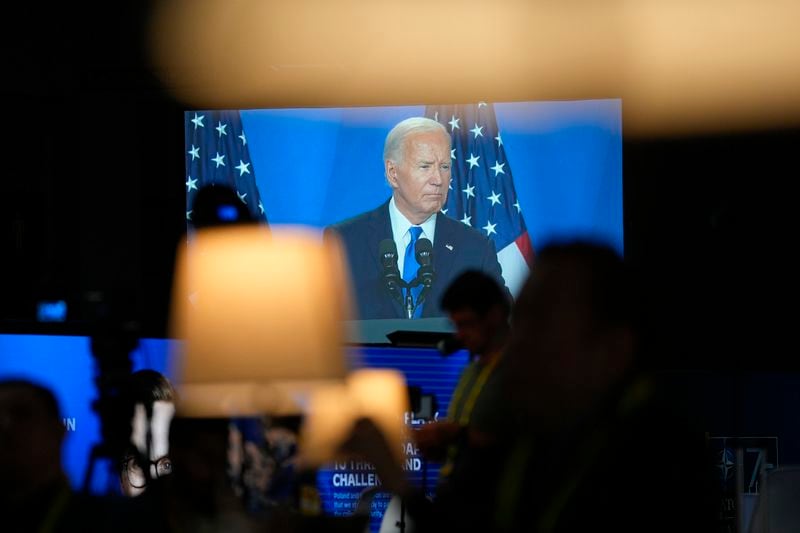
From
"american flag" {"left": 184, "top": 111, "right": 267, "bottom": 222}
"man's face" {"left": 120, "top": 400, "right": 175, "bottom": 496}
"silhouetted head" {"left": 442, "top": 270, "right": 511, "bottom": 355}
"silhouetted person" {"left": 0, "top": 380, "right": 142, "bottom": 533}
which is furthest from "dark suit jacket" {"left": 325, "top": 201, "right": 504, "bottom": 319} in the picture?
"silhouetted person" {"left": 0, "top": 380, "right": 142, "bottom": 533}

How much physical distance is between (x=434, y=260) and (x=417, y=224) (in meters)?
0.22

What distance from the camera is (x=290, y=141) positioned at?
19.9 feet

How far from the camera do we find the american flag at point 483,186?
19.3 feet

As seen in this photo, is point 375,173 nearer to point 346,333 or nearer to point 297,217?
point 297,217

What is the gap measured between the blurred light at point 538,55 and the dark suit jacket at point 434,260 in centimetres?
73

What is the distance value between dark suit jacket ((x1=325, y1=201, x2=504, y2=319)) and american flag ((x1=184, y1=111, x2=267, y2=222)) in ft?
2.01

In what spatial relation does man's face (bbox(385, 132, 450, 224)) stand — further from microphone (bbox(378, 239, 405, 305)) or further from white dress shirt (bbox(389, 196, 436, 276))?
microphone (bbox(378, 239, 405, 305))

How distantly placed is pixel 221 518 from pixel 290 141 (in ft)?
15.5

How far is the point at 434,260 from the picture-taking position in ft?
19.3

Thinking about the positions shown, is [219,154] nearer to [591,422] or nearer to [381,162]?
[381,162]

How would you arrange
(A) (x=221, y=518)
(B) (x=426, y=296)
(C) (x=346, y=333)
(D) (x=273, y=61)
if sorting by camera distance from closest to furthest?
(A) (x=221, y=518) < (C) (x=346, y=333) < (B) (x=426, y=296) < (D) (x=273, y=61)

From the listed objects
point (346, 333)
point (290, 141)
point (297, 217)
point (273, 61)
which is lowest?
point (346, 333)

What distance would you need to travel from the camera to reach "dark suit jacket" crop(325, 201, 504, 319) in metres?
5.86

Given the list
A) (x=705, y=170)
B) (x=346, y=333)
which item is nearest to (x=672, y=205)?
(x=705, y=170)
